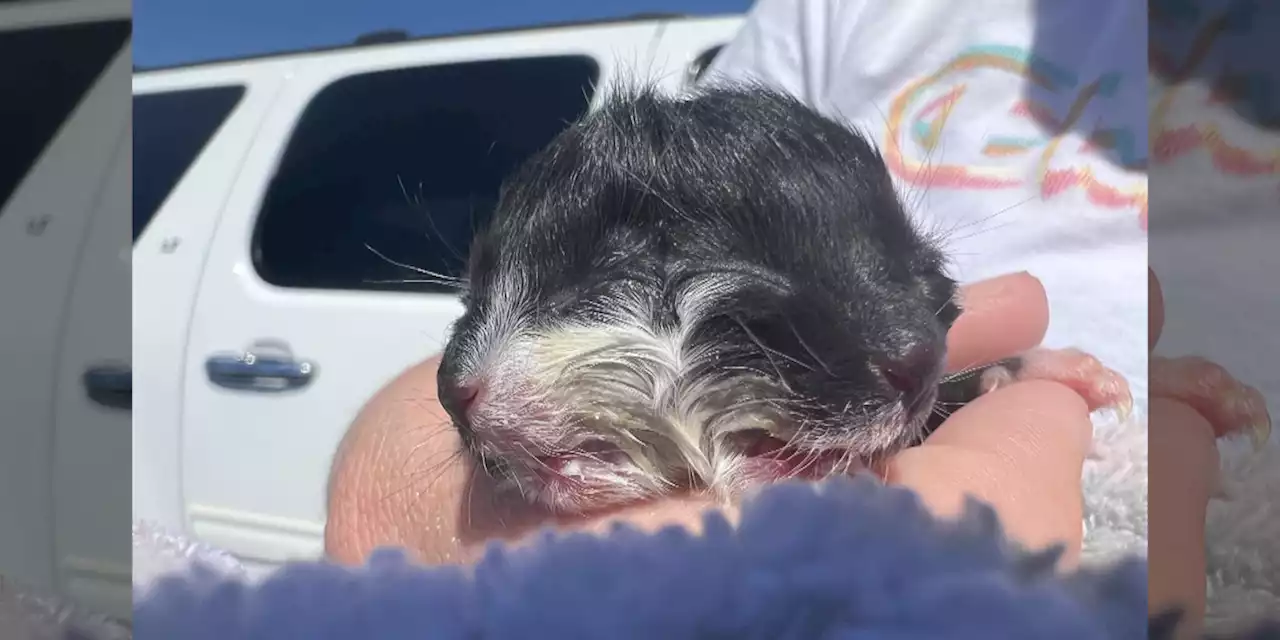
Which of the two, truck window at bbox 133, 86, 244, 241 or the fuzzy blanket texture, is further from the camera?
truck window at bbox 133, 86, 244, 241

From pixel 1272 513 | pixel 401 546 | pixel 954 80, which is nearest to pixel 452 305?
pixel 401 546

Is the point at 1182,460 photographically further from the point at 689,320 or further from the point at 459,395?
the point at 459,395

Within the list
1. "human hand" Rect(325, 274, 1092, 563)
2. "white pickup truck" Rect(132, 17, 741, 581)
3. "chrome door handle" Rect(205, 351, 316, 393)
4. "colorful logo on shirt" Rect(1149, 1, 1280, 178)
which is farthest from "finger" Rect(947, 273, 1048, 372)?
"chrome door handle" Rect(205, 351, 316, 393)

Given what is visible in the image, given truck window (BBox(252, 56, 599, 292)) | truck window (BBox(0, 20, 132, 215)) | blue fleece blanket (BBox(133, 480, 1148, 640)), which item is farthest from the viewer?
truck window (BBox(0, 20, 132, 215))

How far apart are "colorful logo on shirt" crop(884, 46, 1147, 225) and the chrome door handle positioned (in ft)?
1.52

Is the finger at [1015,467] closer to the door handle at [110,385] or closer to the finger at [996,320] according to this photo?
the finger at [996,320]

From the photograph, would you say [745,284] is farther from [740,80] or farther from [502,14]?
[502,14]

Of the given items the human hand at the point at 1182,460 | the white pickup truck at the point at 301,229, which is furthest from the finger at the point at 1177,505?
the white pickup truck at the point at 301,229

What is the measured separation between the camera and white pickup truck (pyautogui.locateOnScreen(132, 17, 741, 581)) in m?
0.64

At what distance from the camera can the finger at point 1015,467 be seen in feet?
1.75

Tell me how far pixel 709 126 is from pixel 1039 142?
21 cm

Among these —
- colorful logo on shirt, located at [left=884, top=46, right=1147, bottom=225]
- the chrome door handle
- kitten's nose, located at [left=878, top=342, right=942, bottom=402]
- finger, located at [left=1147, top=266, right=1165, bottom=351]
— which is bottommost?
the chrome door handle

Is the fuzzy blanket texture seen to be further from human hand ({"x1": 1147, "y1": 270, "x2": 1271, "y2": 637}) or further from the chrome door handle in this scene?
the chrome door handle

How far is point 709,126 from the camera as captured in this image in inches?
22.0
